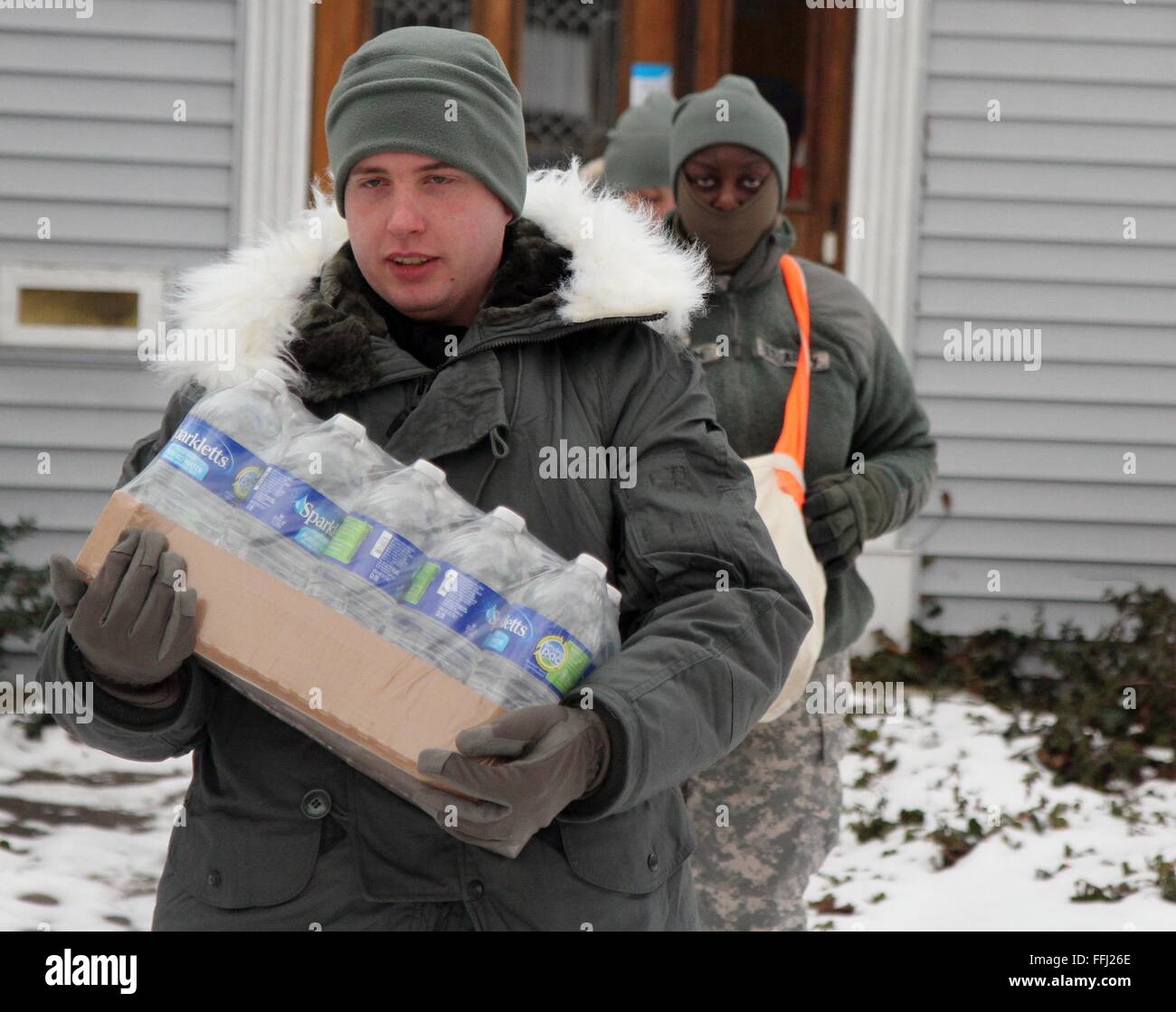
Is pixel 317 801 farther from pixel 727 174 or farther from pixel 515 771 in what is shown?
pixel 727 174

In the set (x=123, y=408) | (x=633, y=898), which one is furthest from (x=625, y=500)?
(x=123, y=408)

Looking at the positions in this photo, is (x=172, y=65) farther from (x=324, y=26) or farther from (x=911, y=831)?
(x=911, y=831)

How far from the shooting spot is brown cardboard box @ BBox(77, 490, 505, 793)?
5.56 ft

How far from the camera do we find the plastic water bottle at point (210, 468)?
1.79 metres

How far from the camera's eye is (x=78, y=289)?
6.56 m

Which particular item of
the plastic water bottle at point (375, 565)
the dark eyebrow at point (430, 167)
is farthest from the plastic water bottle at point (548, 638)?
the dark eyebrow at point (430, 167)

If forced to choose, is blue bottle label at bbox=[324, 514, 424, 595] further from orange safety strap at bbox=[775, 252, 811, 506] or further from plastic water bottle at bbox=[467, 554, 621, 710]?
orange safety strap at bbox=[775, 252, 811, 506]

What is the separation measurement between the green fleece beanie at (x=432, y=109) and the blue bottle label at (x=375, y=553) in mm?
551

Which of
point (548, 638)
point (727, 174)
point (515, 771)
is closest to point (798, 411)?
point (727, 174)

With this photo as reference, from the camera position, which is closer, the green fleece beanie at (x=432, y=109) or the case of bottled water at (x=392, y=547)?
the case of bottled water at (x=392, y=547)

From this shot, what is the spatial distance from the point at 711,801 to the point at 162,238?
4.32 metres

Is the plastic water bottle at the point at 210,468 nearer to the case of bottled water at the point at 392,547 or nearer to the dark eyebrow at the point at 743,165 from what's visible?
the case of bottled water at the point at 392,547

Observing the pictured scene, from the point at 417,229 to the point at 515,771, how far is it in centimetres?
76

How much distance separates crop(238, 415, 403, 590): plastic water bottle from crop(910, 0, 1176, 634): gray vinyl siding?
545 centimetres
